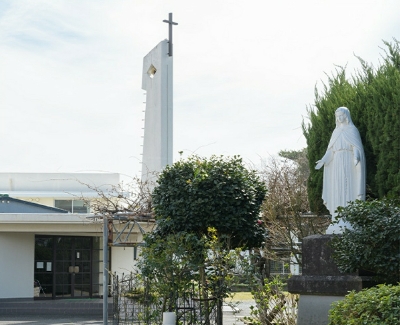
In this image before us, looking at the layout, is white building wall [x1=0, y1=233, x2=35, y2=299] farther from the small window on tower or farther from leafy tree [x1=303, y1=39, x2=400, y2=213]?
leafy tree [x1=303, y1=39, x2=400, y2=213]

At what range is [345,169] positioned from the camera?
10.1 meters

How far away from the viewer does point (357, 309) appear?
7.30 m

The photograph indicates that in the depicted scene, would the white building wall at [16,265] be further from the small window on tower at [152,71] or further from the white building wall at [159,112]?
the small window on tower at [152,71]

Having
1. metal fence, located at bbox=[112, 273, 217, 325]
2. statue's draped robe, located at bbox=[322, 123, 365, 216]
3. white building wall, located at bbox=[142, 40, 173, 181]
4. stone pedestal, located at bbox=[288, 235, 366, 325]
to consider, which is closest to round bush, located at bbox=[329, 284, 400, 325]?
stone pedestal, located at bbox=[288, 235, 366, 325]

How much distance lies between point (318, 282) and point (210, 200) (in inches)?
101

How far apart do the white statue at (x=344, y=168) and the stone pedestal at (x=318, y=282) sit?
35 cm

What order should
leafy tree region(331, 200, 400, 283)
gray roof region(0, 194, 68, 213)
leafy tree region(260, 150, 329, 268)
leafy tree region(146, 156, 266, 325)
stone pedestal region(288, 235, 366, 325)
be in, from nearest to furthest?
leafy tree region(331, 200, 400, 283) → stone pedestal region(288, 235, 366, 325) → leafy tree region(146, 156, 266, 325) → leafy tree region(260, 150, 329, 268) → gray roof region(0, 194, 68, 213)

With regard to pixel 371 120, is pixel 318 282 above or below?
below

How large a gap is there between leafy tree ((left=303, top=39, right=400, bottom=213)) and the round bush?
2.44m

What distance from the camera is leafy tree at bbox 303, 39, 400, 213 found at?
1049 centimetres

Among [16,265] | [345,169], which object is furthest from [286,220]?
[16,265]

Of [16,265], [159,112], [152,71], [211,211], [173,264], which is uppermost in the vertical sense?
[152,71]

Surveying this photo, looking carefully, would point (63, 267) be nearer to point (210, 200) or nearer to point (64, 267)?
point (64, 267)

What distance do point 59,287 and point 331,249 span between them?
18127 millimetres
